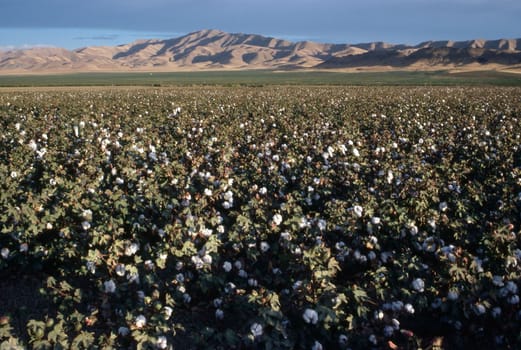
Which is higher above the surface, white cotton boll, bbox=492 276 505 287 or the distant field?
the distant field

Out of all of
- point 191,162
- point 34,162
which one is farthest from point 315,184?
point 34,162

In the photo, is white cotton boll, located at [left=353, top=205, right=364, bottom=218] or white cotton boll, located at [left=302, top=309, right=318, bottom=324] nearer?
white cotton boll, located at [left=302, top=309, right=318, bottom=324]

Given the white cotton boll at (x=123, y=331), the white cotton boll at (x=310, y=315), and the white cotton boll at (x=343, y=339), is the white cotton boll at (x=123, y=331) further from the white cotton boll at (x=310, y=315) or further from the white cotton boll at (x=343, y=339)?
the white cotton boll at (x=343, y=339)

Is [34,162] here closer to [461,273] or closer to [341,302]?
[341,302]

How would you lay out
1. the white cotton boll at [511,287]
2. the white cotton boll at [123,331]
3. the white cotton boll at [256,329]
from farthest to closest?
the white cotton boll at [511,287]
the white cotton boll at [123,331]
the white cotton boll at [256,329]

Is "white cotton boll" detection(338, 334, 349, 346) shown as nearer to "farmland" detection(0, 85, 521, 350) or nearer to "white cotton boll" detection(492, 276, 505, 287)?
"farmland" detection(0, 85, 521, 350)

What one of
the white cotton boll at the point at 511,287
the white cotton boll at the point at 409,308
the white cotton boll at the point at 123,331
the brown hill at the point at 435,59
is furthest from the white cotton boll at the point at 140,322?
the brown hill at the point at 435,59

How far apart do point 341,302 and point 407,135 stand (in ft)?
30.9

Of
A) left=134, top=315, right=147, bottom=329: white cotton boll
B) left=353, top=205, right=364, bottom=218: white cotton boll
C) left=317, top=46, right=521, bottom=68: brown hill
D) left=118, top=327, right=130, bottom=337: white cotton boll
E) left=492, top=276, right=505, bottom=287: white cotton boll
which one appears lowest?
left=118, top=327, right=130, bottom=337: white cotton boll

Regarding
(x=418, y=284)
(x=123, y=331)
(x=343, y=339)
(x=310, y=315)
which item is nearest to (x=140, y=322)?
(x=123, y=331)

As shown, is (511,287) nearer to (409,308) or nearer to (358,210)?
(409,308)

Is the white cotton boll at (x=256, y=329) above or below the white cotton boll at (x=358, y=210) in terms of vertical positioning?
below

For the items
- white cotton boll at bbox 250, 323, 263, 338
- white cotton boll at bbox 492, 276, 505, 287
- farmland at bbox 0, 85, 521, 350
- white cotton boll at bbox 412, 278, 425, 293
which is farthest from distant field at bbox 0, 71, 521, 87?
white cotton boll at bbox 250, 323, 263, 338

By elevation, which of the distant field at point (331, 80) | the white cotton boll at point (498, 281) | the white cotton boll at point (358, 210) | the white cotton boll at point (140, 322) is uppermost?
the distant field at point (331, 80)
